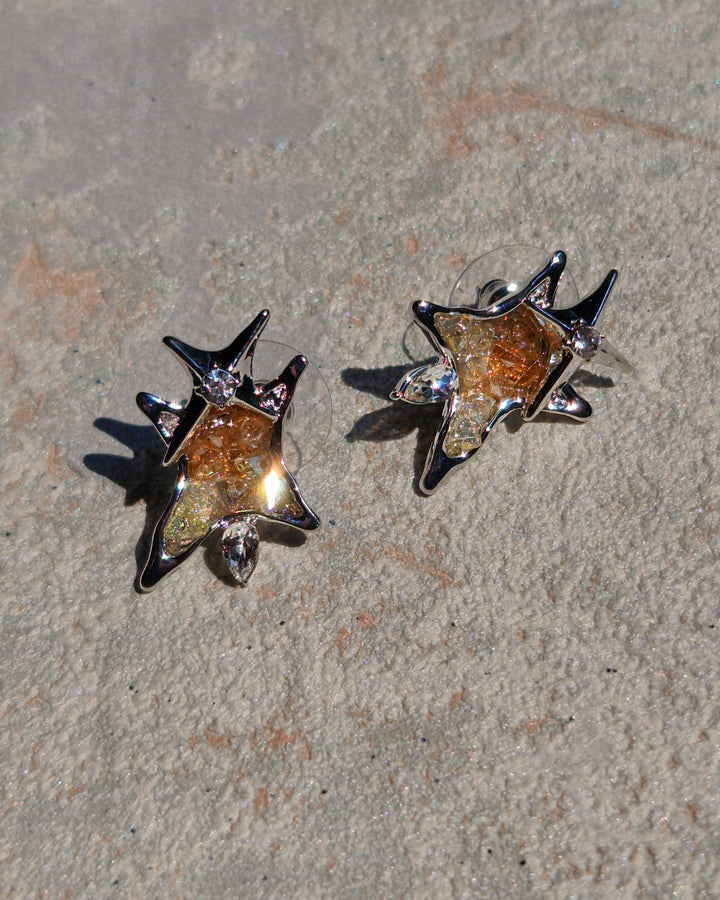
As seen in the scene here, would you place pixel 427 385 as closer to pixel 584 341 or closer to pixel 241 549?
pixel 584 341

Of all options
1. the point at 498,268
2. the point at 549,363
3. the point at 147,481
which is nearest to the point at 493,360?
the point at 549,363

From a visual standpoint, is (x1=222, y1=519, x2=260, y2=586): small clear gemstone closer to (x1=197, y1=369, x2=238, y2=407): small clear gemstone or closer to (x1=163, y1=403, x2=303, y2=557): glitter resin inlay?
(x1=163, y1=403, x2=303, y2=557): glitter resin inlay

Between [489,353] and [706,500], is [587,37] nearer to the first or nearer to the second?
[489,353]

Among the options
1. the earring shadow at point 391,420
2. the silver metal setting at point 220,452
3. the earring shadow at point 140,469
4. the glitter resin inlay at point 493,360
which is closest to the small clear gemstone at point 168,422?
the silver metal setting at point 220,452

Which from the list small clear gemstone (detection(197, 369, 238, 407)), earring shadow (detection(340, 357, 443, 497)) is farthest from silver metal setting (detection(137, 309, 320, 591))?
earring shadow (detection(340, 357, 443, 497))

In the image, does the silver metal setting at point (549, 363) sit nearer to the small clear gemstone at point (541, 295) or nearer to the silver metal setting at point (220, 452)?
the small clear gemstone at point (541, 295)

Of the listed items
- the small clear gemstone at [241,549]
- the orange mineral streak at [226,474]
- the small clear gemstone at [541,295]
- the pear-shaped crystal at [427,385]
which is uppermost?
the small clear gemstone at [541,295]

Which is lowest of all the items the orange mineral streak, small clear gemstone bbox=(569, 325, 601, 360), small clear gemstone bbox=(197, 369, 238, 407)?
the orange mineral streak
